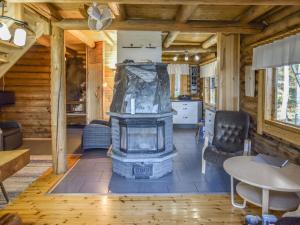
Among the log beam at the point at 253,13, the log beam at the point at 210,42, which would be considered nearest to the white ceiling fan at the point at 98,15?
the log beam at the point at 253,13

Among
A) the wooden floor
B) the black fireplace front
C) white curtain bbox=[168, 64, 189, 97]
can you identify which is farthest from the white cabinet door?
the wooden floor

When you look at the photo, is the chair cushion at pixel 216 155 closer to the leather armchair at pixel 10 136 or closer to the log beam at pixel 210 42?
the log beam at pixel 210 42

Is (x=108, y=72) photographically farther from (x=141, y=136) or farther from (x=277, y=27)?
(x=277, y=27)

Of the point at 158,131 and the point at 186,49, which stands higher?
the point at 186,49

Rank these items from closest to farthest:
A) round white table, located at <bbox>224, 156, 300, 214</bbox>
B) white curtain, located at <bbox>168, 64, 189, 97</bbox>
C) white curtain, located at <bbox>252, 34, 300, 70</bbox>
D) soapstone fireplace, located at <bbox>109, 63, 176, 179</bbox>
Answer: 1. round white table, located at <bbox>224, 156, 300, 214</bbox>
2. white curtain, located at <bbox>252, 34, 300, 70</bbox>
3. soapstone fireplace, located at <bbox>109, 63, 176, 179</bbox>
4. white curtain, located at <bbox>168, 64, 189, 97</bbox>

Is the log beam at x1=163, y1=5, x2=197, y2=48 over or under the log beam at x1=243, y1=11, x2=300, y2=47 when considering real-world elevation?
over

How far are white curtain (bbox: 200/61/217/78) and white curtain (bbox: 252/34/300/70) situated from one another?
3252mm

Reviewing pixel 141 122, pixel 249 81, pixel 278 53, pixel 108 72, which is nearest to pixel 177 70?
pixel 108 72

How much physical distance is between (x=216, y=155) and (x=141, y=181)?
1154 millimetres

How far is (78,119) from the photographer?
9.02 m

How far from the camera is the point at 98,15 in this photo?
10.4 ft

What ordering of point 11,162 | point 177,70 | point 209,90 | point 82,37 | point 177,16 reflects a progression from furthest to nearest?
point 177,70 < point 209,90 < point 82,37 < point 177,16 < point 11,162

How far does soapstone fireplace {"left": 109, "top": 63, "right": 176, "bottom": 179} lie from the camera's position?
168 inches

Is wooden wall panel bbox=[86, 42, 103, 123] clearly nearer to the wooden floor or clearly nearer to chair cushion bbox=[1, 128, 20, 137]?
chair cushion bbox=[1, 128, 20, 137]
